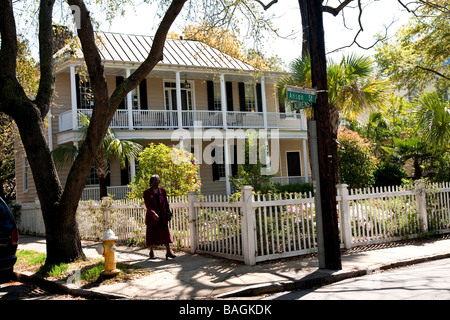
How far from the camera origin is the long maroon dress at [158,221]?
8977mm

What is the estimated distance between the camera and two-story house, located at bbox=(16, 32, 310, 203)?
19.5 metres

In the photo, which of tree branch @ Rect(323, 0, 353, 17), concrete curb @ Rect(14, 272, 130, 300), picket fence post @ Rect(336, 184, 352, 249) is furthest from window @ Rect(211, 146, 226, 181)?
concrete curb @ Rect(14, 272, 130, 300)

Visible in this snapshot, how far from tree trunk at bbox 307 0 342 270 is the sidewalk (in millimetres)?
440

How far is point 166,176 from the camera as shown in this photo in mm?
12789

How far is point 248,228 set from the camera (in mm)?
7914

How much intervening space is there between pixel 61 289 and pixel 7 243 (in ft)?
3.98

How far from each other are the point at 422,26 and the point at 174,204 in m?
11.8

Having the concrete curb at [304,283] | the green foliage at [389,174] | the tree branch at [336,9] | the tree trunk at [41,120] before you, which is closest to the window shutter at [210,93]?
the green foliage at [389,174]

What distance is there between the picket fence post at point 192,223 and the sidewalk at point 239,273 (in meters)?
0.28

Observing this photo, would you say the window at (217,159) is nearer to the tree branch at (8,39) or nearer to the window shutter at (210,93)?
the window shutter at (210,93)

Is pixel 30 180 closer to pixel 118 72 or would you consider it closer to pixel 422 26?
pixel 118 72

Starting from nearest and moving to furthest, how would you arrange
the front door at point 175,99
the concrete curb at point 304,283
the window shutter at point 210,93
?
the concrete curb at point 304,283 → the front door at point 175,99 → the window shutter at point 210,93

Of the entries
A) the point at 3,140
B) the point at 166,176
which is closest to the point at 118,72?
the point at 3,140

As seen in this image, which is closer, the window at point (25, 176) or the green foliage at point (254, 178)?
the green foliage at point (254, 178)
